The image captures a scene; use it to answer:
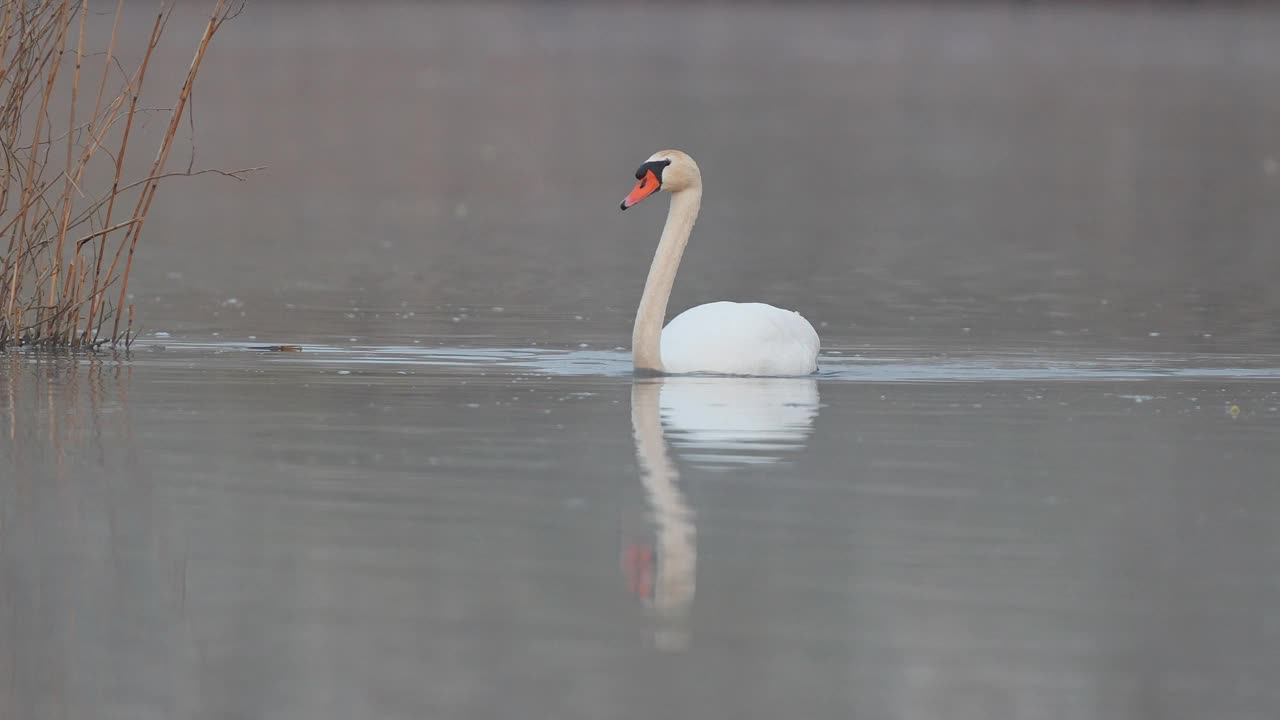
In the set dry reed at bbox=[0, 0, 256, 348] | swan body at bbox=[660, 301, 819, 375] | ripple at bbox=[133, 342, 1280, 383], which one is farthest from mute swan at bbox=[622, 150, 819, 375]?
dry reed at bbox=[0, 0, 256, 348]

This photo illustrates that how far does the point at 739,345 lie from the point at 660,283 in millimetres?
822

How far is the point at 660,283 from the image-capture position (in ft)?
39.8

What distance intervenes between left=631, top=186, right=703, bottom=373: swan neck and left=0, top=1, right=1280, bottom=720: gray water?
24 cm

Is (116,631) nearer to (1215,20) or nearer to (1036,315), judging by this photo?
(1036,315)

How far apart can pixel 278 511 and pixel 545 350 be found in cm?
527

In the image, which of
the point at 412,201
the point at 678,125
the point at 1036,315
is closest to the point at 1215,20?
the point at 678,125

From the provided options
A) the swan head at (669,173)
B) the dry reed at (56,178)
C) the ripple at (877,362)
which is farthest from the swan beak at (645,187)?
the dry reed at (56,178)

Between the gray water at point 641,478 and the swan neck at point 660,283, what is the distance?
24cm

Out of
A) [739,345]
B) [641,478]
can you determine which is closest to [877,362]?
[739,345]

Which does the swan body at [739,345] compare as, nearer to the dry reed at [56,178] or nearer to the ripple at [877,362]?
the ripple at [877,362]

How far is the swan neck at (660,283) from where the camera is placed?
38.2 ft

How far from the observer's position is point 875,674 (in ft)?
19.3

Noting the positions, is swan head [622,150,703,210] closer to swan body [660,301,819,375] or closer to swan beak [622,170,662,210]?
swan beak [622,170,662,210]

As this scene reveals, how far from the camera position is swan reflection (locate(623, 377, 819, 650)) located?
668cm
